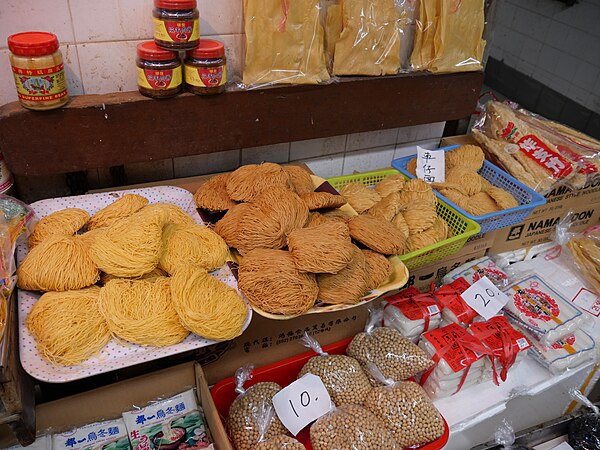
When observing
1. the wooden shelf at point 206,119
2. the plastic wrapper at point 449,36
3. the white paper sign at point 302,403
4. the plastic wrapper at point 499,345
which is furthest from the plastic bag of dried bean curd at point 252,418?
the plastic wrapper at point 449,36

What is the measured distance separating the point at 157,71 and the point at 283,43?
1.52ft

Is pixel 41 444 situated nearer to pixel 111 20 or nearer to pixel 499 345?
pixel 111 20

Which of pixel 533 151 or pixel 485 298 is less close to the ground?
pixel 533 151

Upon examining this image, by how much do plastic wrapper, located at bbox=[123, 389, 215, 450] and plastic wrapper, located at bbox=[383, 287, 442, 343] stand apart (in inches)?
29.1

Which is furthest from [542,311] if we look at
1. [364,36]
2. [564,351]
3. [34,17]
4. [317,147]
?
[34,17]

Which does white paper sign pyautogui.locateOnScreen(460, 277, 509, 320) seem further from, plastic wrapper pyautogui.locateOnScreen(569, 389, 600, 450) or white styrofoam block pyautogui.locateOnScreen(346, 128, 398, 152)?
white styrofoam block pyautogui.locateOnScreen(346, 128, 398, 152)

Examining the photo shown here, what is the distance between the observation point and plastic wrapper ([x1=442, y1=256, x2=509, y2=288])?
6.28 feet

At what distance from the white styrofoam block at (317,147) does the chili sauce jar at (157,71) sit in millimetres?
630

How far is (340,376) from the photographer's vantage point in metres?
1.47

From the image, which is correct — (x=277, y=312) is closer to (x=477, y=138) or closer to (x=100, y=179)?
(x=100, y=179)

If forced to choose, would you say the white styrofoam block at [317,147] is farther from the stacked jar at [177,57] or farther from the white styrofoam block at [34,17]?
the white styrofoam block at [34,17]

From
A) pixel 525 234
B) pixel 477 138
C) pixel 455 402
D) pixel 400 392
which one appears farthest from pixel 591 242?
pixel 400 392

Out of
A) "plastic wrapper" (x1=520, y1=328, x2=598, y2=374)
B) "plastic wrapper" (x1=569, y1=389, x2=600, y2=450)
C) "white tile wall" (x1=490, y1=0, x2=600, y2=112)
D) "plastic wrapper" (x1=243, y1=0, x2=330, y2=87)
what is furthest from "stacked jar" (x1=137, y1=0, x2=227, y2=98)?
"white tile wall" (x1=490, y1=0, x2=600, y2=112)

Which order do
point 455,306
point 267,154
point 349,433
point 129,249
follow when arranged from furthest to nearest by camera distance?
1. point 267,154
2. point 455,306
3. point 349,433
4. point 129,249
